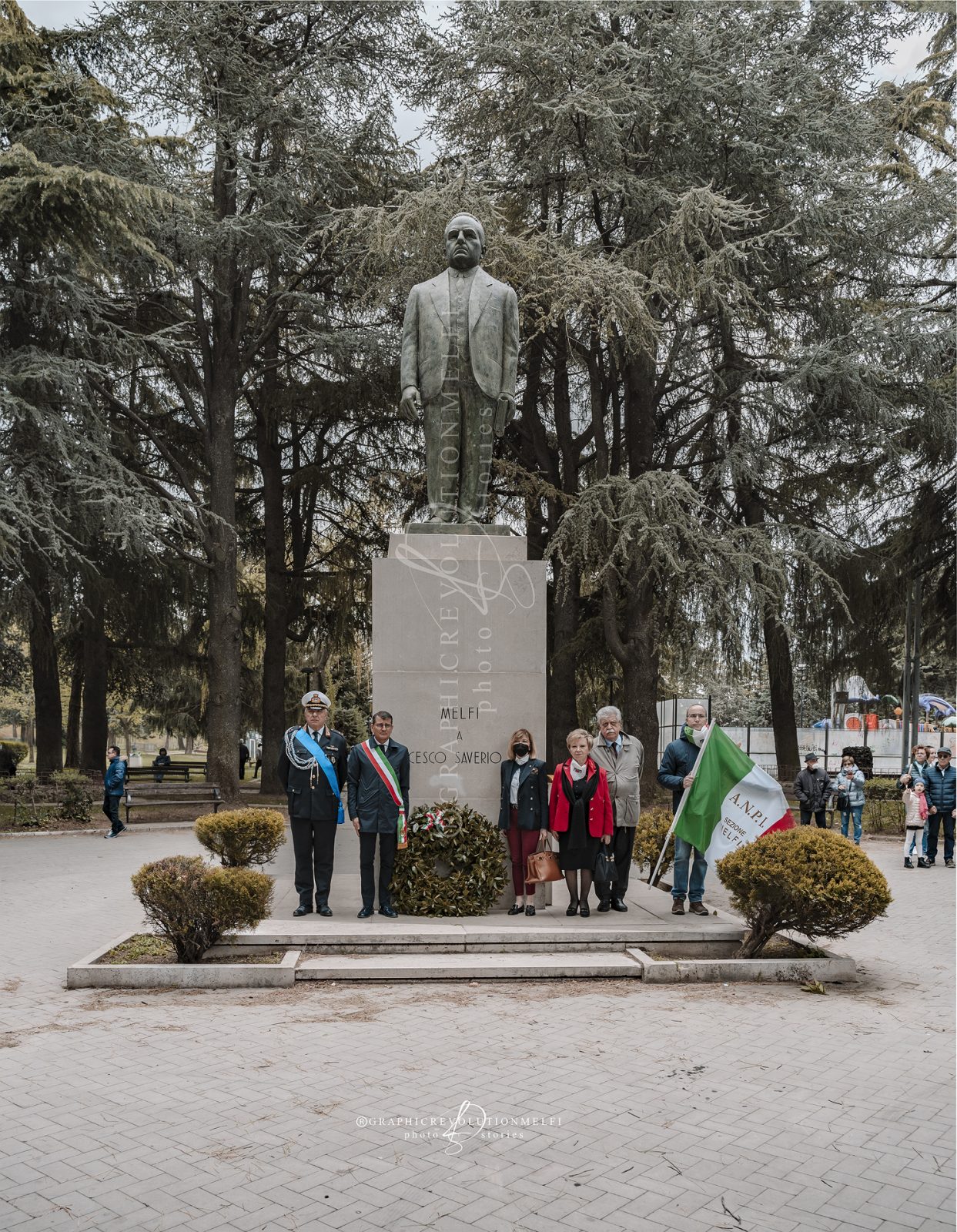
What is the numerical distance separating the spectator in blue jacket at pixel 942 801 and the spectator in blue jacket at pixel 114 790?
40.8 ft

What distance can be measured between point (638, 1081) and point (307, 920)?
409 centimetres

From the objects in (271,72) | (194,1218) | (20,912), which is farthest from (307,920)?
(271,72)

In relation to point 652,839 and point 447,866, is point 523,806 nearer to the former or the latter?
point 447,866

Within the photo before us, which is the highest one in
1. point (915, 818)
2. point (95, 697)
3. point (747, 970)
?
point (95, 697)

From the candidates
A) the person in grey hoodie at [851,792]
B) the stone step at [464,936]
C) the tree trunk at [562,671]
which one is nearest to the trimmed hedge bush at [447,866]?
the stone step at [464,936]

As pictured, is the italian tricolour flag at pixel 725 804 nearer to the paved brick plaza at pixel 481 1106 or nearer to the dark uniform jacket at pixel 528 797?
the dark uniform jacket at pixel 528 797

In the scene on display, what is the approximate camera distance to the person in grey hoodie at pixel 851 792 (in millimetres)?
18938

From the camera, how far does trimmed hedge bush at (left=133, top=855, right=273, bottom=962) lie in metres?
8.34

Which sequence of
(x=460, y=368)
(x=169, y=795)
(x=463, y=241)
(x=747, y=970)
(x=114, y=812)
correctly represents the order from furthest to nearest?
(x=169, y=795), (x=114, y=812), (x=460, y=368), (x=463, y=241), (x=747, y=970)

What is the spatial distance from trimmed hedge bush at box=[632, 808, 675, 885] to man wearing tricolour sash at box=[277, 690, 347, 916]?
293cm

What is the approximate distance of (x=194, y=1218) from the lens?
4.39 m

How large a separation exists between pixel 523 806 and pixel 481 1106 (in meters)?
4.19

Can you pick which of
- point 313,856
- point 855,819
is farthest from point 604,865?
point 855,819

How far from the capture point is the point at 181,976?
26.7 ft
